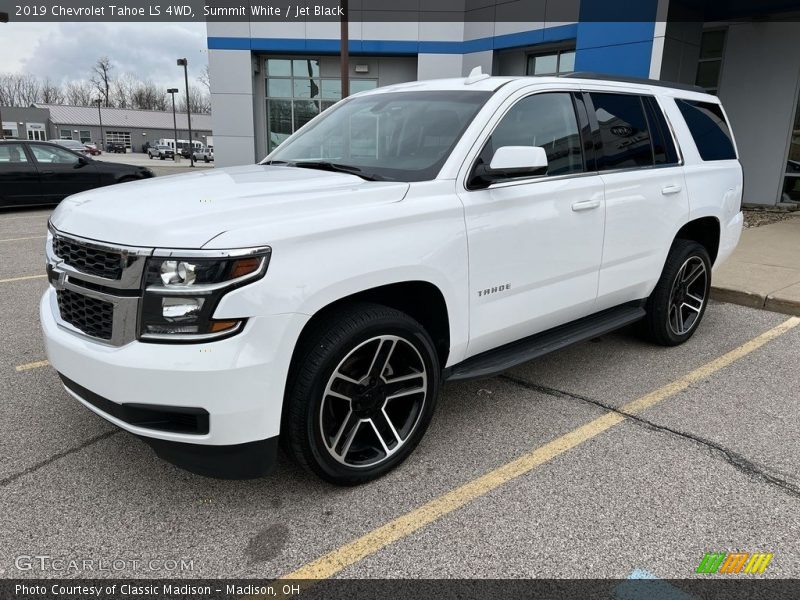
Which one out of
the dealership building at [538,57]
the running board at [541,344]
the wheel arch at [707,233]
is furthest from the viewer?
the dealership building at [538,57]

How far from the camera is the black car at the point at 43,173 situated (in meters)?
12.6

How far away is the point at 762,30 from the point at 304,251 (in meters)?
14.0

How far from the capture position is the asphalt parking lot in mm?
2467

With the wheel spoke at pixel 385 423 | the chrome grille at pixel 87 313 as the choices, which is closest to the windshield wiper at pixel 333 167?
the wheel spoke at pixel 385 423

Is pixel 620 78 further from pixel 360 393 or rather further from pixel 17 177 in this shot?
pixel 17 177

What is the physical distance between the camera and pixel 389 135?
3605mm

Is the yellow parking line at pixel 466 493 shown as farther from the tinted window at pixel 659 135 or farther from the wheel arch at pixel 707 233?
the tinted window at pixel 659 135

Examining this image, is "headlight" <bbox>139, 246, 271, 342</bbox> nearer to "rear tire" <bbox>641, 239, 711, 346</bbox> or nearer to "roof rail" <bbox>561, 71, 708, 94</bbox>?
"roof rail" <bbox>561, 71, 708, 94</bbox>

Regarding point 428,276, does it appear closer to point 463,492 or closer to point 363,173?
point 363,173

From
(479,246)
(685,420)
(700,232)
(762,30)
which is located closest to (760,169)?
(762,30)

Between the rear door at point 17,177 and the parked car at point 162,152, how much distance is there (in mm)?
52231

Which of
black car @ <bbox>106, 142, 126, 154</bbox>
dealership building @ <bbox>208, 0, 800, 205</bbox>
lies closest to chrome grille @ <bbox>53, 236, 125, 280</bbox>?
dealership building @ <bbox>208, 0, 800, 205</bbox>

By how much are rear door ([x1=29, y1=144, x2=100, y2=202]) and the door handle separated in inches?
499

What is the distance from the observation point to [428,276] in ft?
9.44
